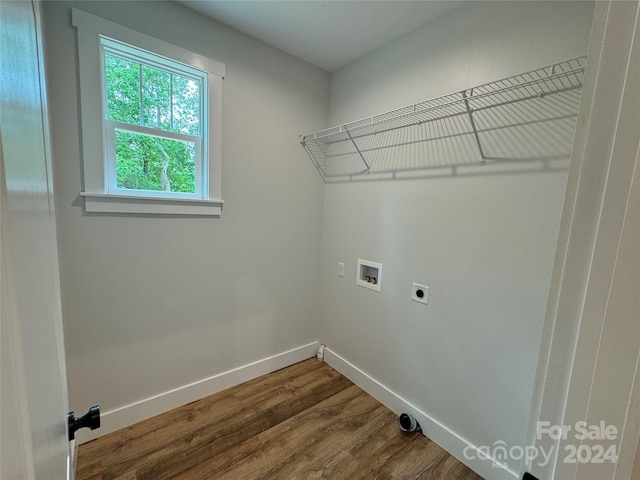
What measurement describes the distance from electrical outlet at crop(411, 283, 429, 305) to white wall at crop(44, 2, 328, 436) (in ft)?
3.41

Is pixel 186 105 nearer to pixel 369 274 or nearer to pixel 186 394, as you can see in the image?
pixel 369 274

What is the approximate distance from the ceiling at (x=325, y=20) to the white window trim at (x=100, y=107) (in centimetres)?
32

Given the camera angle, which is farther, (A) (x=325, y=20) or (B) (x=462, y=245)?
(A) (x=325, y=20)

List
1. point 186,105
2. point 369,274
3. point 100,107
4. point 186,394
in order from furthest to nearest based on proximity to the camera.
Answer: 1. point 369,274
2. point 186,394
3. point 186,105
4. point 100,107

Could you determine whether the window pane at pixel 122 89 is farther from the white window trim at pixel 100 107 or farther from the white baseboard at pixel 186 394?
the white baseboard at pixel 186 394

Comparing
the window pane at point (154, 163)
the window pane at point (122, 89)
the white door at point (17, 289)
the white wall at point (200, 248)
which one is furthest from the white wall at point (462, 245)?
the white door at point (17, 289)

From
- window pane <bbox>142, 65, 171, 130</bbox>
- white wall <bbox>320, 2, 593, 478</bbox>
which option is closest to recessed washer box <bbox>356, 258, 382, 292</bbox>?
white wall <bbox>320, 2, 593, 478</bbox>

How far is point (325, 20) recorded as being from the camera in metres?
1.78

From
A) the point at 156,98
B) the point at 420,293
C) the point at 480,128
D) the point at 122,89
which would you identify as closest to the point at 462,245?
the point at 420,293

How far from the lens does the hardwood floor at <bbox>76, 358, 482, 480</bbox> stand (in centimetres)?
150

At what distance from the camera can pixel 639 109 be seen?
37 centimetres

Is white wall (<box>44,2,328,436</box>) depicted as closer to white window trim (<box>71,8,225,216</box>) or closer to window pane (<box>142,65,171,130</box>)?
white window trim (<box>71,8,225,216</box>)

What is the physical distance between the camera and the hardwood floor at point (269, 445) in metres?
1.50

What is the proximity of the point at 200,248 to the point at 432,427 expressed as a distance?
1.99 m
